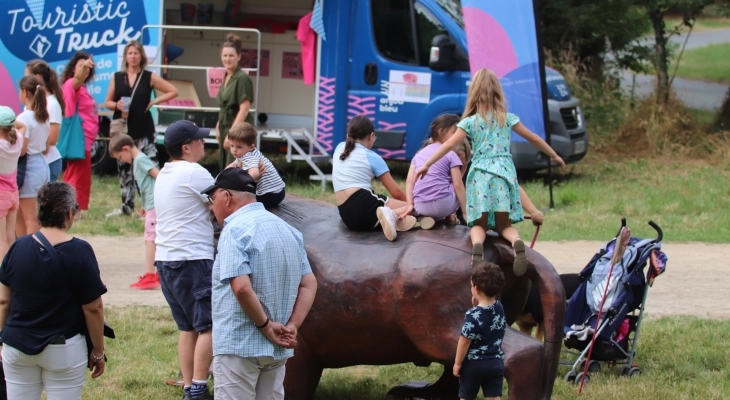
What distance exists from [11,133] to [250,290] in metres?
4.06

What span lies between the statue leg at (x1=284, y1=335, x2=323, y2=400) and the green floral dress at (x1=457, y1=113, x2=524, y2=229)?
3.88 ft

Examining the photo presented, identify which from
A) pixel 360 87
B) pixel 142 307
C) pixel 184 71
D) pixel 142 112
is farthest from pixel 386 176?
pixel 184 71

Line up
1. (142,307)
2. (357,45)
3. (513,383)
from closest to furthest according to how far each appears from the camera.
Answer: (513,383) < (142,307) < (357,45)

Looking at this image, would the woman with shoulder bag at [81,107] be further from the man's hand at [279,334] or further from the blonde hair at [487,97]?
the man's hand at [279,334]

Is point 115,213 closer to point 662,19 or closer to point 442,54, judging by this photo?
point 442,54

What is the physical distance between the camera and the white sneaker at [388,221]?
4.70m

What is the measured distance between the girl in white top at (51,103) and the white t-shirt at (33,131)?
0.32 m

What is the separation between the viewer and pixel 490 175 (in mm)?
4930

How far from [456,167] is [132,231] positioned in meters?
5.73

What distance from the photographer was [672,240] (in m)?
9.66

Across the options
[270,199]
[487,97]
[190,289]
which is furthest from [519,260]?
[190,289]

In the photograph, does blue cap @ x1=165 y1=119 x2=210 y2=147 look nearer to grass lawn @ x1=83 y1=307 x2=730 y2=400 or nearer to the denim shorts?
grass lawn @ x1=83 y1=307 x2=730 y2=400

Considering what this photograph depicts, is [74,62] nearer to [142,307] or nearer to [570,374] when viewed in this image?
[142,307]

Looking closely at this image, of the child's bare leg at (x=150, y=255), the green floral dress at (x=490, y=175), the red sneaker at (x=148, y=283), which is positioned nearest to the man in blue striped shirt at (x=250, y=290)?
the green floral dress at (x=490, y=175)
